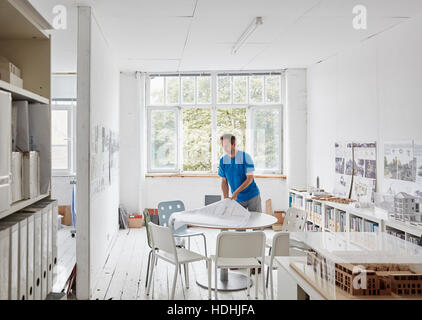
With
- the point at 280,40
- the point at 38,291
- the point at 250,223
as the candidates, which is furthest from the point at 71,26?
the point at 38,291

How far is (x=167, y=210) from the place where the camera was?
185 inches

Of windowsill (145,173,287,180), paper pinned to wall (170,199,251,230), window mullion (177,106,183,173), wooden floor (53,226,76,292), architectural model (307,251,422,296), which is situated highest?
window mullion (177,106,183,173)

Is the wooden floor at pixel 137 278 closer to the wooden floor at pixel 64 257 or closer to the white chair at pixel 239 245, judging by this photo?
the wooden floor at pixel 64 257

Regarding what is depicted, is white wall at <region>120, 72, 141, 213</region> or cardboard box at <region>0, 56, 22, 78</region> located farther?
white wall at <region>120, 72, 141, 213</region>

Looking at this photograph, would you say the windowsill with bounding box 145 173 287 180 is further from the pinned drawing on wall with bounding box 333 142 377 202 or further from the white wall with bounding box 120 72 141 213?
the pinned drawing on wall with bounding box 333 142 377 202

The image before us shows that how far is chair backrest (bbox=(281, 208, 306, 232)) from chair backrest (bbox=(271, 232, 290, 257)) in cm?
80

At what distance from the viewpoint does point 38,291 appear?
4.78 feet

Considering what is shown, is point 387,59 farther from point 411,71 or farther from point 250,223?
point 250,223

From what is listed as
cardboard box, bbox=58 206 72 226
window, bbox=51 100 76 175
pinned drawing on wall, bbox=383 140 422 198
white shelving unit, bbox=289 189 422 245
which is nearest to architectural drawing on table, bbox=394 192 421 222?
white shelving unit, bbox=289 189 422 245

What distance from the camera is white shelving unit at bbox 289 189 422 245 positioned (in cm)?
377

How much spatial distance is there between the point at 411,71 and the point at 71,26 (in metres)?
3.89

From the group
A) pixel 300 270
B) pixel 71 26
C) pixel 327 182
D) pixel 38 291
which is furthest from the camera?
pixel 327 182

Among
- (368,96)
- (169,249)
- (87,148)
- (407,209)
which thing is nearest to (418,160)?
(407,209)

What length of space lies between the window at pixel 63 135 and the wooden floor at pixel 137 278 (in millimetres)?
2718
